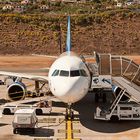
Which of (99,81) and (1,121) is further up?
(99,81)

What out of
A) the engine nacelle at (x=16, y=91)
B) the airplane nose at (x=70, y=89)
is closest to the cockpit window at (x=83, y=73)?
the airplane nose at (x=70, y=89)

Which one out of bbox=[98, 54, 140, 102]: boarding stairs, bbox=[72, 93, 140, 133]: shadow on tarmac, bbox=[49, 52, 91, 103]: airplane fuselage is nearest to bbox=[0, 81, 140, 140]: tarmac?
bbox=[72, 93, 140, 133]: shadow on tarmac

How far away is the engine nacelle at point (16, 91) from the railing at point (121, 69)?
636cm

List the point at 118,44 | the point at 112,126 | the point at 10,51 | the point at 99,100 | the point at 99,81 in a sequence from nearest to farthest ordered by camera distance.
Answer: the point at 112,126 → the point at 99,81 → the point at 99,100 → the point at 10,51 → the point at 118,44

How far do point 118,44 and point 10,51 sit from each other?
18.2 metres

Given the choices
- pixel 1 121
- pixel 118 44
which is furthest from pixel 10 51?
pixel 1 121

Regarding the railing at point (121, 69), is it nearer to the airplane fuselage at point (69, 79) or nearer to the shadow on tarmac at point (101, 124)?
the airplane fuselage at point (69, 79)

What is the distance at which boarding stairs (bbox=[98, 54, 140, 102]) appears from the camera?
2528 cm

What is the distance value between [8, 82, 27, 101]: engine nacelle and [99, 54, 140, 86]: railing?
20.9 ft

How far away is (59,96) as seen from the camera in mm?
23172

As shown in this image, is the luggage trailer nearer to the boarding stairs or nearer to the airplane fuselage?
the boarding stairs

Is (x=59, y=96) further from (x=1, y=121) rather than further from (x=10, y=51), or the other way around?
(x=10, y=51)

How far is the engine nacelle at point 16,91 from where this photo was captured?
29938 mm

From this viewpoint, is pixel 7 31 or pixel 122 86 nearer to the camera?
pixel 122 86
